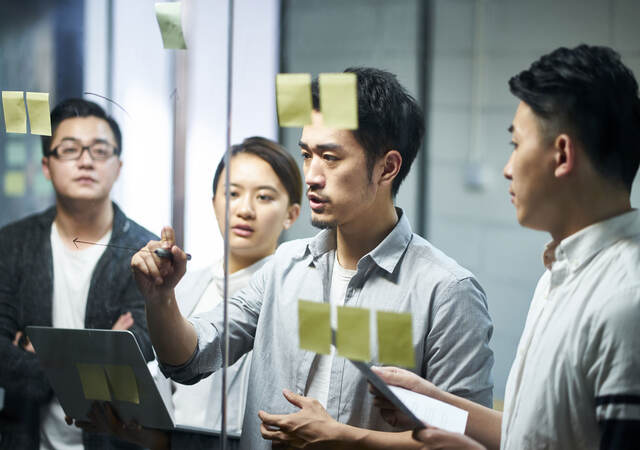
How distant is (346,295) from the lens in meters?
1.25

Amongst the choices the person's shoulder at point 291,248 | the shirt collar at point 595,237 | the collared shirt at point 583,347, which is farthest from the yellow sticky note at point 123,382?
the shirt collar at point 595,237

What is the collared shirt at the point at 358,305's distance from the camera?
3.84ft

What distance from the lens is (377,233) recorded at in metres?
1.24

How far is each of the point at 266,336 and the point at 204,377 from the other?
182 millimetres

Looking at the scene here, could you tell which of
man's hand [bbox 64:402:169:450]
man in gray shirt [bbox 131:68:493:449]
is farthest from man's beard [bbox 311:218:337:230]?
man's hand [bbox 64:402:169:450]

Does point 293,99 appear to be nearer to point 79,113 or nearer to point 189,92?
point 189,92

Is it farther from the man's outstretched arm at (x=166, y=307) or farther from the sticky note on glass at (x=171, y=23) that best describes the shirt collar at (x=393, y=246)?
the sticky note on glass at (x=171, y=23)

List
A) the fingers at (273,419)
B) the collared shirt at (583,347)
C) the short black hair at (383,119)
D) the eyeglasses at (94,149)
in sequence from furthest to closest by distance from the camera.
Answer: the eyeglasses at (94,149) < the fingers at (273,419) < the short black hair at (383,119) < the collared shirt at (583,347)

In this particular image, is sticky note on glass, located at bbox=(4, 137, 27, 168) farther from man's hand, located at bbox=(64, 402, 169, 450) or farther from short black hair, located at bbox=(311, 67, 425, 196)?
short black hair, located at bbox=(311, 67, 425, 196)

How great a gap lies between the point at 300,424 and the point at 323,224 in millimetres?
385

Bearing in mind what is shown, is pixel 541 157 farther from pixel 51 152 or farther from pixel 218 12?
pixel 51 152

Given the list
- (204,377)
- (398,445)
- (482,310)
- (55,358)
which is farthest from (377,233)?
(55,358)

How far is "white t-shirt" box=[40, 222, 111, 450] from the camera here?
1.55 m

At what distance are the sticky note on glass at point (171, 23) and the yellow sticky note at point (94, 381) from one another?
2.43 feet
